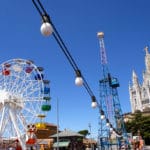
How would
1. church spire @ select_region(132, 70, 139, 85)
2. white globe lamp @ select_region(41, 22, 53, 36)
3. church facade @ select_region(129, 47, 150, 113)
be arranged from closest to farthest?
white globe lamp @ select_region(41, 22, 53, 36) → church facade @ select_region(129, 47, 150, 113) → church spire @ select_region(132, 70, 139, 85)

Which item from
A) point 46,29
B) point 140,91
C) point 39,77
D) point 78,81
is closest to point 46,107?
point 39,77

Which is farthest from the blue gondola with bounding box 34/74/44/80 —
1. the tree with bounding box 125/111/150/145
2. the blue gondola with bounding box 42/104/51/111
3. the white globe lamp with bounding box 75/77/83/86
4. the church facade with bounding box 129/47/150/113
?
the church facade with bounding box 129/47/150/113

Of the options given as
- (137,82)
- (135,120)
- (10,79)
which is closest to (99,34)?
(135,120)

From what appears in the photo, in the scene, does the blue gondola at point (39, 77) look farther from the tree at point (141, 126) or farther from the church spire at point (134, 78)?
the church spire at point (134, 78)

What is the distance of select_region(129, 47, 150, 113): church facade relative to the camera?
156375 millimetres

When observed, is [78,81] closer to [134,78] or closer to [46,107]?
[46,107]

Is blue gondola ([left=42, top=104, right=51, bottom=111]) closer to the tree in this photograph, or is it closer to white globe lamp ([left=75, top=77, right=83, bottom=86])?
white globe lamp ([left=75, top=77, right=83, bottom=86])

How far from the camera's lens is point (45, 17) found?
6207 mm

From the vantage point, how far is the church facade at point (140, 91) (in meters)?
156

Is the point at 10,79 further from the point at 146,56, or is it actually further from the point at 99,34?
the point at 146,56

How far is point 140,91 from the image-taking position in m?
162

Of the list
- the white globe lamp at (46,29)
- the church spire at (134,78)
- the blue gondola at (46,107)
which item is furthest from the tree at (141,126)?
the church spire at (134,78)

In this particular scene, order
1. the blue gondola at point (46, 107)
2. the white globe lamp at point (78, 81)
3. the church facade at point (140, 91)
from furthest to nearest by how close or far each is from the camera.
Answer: the church facade at point (140, 91) → the blue gondola at point (46, 107) → the white globe lamp at point (78, 81)

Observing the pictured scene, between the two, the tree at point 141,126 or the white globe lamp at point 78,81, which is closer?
the white globe lamp at point 78,81
